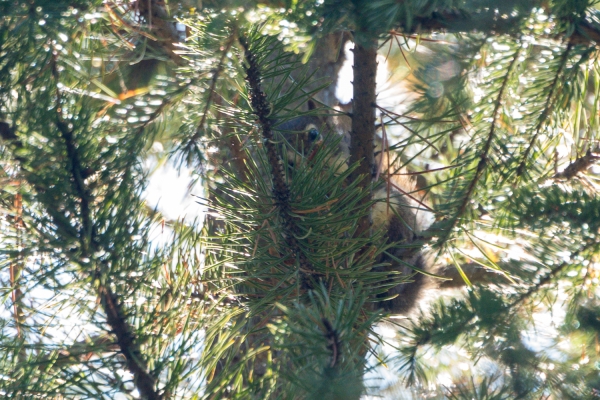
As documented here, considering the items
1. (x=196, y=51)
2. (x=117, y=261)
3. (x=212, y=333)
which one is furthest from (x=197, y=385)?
(x=196, y=51)

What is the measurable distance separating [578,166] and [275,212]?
2.06ft

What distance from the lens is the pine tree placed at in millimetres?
605

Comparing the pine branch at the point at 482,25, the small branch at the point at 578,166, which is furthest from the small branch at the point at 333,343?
the small branch at the point at 578,166

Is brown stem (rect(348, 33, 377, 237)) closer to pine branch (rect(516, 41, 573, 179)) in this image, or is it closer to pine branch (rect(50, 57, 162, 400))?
pine branch (rect(516, 41, 573, 179))

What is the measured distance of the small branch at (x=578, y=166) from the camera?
39.3 inches

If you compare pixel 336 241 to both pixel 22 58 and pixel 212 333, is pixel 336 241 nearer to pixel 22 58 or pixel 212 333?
pixel 212 333

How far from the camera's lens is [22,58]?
640 mm

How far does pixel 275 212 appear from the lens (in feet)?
2.30

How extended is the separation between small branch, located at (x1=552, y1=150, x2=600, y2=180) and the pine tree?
8 cm

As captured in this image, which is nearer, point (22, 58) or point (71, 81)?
point (22, 58)

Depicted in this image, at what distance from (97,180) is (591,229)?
0.63 m

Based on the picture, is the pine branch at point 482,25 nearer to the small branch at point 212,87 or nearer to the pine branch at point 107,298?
the small branch at point 212,87

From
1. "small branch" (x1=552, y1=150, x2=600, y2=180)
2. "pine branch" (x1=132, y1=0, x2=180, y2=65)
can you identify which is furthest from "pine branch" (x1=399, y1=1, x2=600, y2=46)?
"pine branch" (x1=132, y1=0, x2=180, y2=65)

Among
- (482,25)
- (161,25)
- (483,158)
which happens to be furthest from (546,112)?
(161,25)
